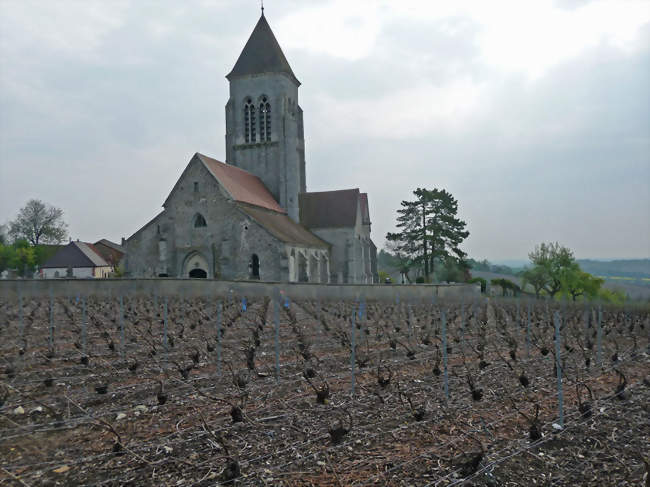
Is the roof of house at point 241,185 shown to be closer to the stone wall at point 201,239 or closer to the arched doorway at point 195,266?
the stone wall at point 201,239

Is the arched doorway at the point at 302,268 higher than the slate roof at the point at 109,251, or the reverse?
the slate roof at the point at 109,251

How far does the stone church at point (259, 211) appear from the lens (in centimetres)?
3766

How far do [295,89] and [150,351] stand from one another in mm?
41406

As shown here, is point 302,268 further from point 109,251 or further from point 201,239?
point 109,251

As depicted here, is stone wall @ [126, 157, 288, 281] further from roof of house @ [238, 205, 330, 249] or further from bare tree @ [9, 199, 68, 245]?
bare tree @ [9, 199, 68, 245]

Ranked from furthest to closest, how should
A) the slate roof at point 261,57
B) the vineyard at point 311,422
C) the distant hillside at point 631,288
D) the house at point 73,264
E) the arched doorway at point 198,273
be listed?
the house at point 73,264
the slate roof at point 261,57
the arched doorway at point 198,273
the distant hillside at point 631,288
the vineyard at point 311,422

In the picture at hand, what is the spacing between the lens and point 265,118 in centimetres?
4703

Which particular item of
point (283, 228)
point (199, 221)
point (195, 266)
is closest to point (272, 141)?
point (283, 228)

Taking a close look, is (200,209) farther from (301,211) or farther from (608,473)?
(608,473)

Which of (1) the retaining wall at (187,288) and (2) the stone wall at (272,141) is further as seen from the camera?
(2) the stone wall at (272,141)

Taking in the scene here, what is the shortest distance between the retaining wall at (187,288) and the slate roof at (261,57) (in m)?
24.1

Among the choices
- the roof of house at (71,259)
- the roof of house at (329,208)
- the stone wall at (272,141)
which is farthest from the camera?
the roof of house at (71,259)

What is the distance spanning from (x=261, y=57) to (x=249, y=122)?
19.2 feet

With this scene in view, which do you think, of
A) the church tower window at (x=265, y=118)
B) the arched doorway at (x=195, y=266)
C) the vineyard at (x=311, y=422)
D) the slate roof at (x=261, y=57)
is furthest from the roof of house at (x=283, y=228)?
the vineyard at (x=311, y=422)
